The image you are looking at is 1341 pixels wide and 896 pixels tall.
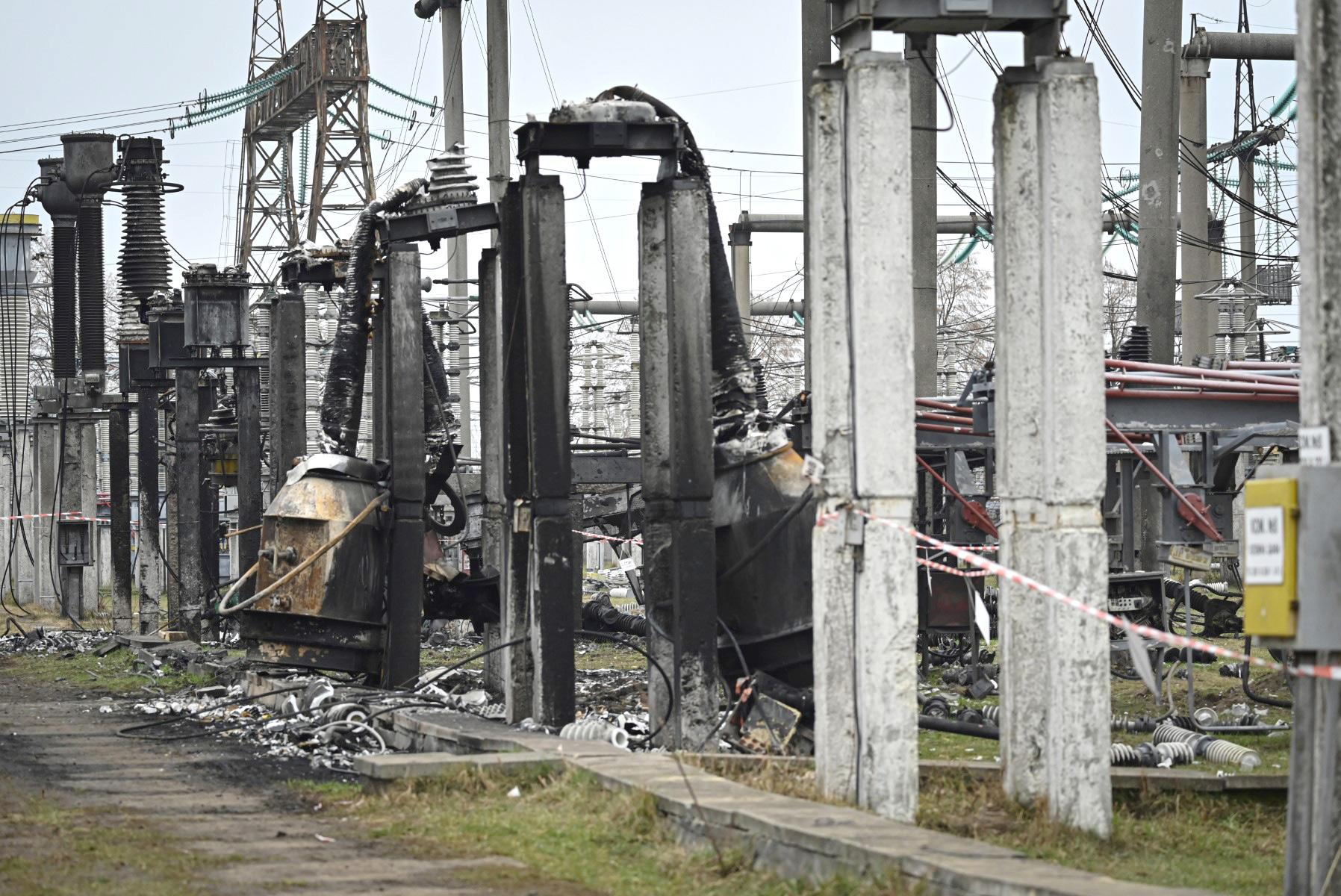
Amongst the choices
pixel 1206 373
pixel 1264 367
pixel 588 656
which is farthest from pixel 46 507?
pixel 1206 373

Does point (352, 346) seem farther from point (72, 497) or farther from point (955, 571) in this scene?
point (72, 497)

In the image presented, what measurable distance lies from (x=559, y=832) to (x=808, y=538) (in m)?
5.05

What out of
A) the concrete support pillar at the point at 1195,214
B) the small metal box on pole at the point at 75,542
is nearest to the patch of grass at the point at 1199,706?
the concrete support pillar at the point at 1195,214

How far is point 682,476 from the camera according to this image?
13477 mm

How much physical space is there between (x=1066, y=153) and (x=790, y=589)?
5.42 meters

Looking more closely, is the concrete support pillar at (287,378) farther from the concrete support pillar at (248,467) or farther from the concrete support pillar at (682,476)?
the concrete support pillar at (682,476)

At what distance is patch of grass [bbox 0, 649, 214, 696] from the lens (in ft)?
70.7

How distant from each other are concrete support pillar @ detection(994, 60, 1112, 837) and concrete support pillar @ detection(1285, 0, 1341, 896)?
2.62m

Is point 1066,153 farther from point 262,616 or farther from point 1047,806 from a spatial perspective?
point 262,616

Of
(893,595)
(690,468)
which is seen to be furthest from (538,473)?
(893,595)

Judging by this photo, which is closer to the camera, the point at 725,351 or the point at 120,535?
the point at 725,351

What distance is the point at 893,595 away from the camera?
9.42m

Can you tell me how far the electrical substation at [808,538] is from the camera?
28.6ft

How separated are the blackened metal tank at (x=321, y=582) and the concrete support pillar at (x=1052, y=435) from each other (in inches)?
343
